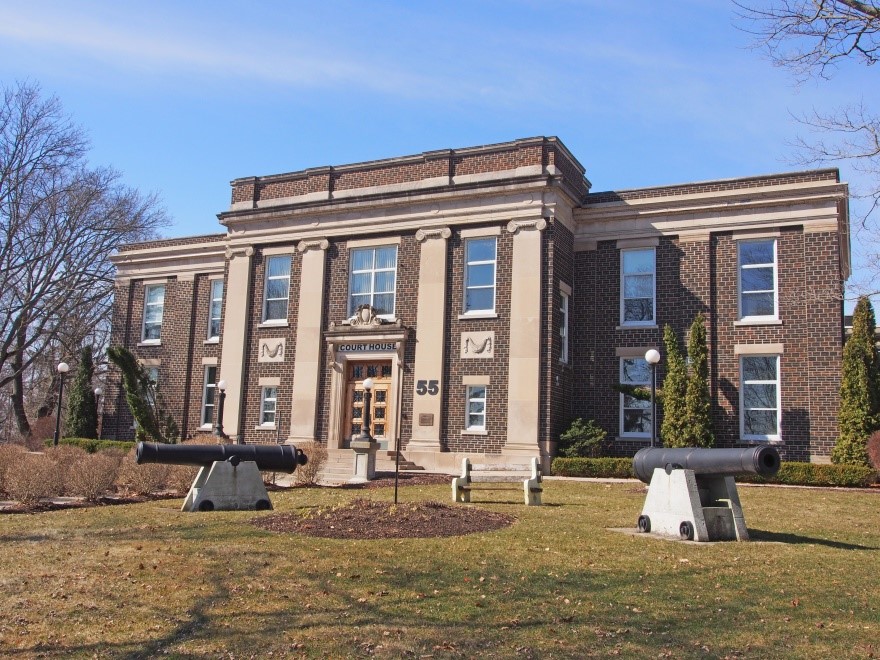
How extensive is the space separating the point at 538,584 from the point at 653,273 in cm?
1873

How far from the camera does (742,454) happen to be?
→ 10.7 metres

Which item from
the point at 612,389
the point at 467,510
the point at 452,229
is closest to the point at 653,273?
the point at 612,389

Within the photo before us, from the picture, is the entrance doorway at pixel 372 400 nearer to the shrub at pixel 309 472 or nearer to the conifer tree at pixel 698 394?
the shrub at pixel 309 472

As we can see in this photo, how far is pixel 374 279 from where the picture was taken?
27.6m

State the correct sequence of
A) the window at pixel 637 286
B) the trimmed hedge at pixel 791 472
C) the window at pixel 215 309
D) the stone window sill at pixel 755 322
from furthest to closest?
the window at pixel 215 309, the window at pixel 637 286, the stone window sill at pixel 755 322, the trimmed hedge at pixel 791 472

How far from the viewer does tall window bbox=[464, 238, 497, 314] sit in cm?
2580

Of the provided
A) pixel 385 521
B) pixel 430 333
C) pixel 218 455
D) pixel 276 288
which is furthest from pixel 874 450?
pixel 276 288

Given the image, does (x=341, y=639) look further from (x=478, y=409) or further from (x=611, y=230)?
(x=611, y=230)

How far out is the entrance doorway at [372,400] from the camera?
2672cm

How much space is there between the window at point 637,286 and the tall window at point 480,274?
410 cm

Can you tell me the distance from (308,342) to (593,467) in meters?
10.6

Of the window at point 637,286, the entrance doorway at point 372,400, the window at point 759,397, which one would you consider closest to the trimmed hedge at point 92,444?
the entrance doorway at point 372,400

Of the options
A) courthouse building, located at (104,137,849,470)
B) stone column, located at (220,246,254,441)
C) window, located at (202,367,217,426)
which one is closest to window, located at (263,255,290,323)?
courthouse building, located at (104,137,849,470)

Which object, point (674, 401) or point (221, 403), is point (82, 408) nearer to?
point (221, 403)
